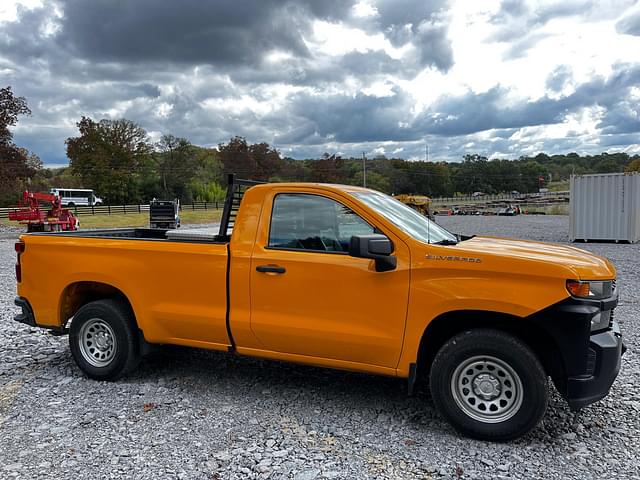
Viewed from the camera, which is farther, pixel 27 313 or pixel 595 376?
pixel 27 313

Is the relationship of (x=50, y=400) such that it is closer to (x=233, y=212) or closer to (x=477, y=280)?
(x=233, y=212)

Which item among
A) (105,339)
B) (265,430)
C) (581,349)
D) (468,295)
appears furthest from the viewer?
(105,339)

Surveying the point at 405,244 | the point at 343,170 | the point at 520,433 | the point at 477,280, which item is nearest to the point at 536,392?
the point at 520,433

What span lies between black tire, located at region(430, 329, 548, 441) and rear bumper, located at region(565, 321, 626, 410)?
0.19 meters

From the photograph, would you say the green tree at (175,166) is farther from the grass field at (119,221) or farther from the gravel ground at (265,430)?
the gravel ground at (265,430)

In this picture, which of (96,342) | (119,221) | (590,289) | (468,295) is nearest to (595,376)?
(590,289)

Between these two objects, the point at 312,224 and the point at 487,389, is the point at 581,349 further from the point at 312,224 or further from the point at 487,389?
the point at 312,224

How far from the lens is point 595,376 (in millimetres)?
3742

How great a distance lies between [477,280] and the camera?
12.7ft

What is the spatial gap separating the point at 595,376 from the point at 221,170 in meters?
89.3

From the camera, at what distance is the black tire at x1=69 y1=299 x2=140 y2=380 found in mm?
5129

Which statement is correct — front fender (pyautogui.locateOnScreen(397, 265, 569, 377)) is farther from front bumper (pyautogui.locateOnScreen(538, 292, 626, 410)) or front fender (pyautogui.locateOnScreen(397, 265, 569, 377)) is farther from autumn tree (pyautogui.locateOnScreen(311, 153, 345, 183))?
autumn tree (pyautogui.locateOnScreen(311, 153, 345, 183))

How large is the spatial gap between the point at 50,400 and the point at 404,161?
10510cm

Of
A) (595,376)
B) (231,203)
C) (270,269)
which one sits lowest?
(595,376)
